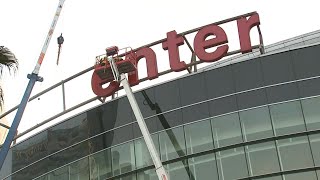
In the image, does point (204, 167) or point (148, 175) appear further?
point (148, 175)

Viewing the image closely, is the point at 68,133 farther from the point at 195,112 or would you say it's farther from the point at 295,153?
the point at 295,153

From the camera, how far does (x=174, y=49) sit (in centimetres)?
3319

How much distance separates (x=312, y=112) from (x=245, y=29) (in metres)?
7.22

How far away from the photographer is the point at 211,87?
29.7 m

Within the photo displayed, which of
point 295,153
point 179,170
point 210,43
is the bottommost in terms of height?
point 295,153

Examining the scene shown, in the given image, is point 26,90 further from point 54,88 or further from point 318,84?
point 318,84

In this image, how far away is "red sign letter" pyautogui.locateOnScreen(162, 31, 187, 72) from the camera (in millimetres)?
32719

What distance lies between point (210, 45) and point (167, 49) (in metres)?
2.70

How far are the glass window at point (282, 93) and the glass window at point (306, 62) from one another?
68 centimetres

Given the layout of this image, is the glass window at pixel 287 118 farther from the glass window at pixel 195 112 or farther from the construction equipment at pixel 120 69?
the construction equipment at pixel 120 69

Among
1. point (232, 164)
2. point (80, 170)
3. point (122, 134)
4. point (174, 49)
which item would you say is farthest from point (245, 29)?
point (80, 170)

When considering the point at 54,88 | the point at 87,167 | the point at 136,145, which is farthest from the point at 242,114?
the point at 54,88

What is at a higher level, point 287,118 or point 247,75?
point 247,75

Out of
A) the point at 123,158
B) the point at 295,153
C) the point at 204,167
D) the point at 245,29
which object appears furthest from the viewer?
the point at 245,29
